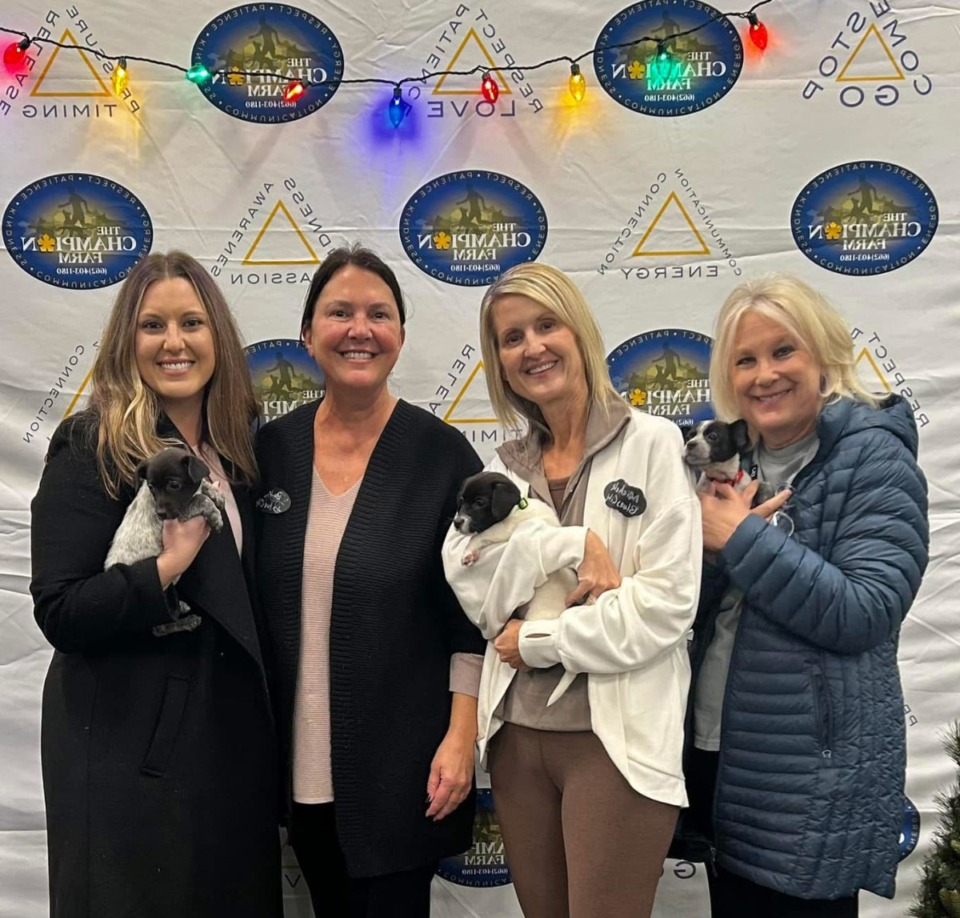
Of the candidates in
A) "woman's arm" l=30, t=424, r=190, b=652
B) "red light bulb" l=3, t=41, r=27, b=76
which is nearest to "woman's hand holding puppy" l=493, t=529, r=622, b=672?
"woman's arm" l=30, t=424, r=190, b=652

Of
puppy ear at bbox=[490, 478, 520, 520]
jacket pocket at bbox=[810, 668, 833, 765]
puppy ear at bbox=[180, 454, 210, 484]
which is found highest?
puppy ear at bbox=[180, 454, 210, 484]

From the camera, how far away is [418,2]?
7.44 ft

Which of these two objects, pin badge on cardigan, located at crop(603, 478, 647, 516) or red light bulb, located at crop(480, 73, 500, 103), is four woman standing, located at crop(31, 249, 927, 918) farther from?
red light bulb, located at crop(480, 73, 500, 103)

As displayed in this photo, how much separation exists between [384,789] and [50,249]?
184cm

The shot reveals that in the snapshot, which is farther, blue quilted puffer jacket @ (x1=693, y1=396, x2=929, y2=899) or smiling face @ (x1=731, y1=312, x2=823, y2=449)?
smiling face @ (x1=731, y1=312, x2=823, y2=449)

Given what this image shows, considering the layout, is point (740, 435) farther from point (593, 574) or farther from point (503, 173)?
point (503, 173)

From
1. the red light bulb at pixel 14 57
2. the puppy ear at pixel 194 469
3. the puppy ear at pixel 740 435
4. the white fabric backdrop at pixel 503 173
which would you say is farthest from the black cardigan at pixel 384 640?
the red light bulb at pixel 14 57

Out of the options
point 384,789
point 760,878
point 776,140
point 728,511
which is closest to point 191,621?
point 384,789

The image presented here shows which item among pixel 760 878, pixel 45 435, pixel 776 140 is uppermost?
pixel 776 140

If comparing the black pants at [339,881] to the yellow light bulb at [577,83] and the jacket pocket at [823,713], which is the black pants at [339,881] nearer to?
the jacket pocket at [823,713]

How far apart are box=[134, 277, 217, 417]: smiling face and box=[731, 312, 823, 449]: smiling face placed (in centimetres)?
105

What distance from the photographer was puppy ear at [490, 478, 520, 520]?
145cm

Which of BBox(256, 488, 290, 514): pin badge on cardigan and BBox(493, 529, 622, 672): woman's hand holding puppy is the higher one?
BBox(256, 488, 290, 514): pin badge on cardigan

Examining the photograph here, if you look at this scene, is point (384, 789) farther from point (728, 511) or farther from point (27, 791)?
point (27, 791)
